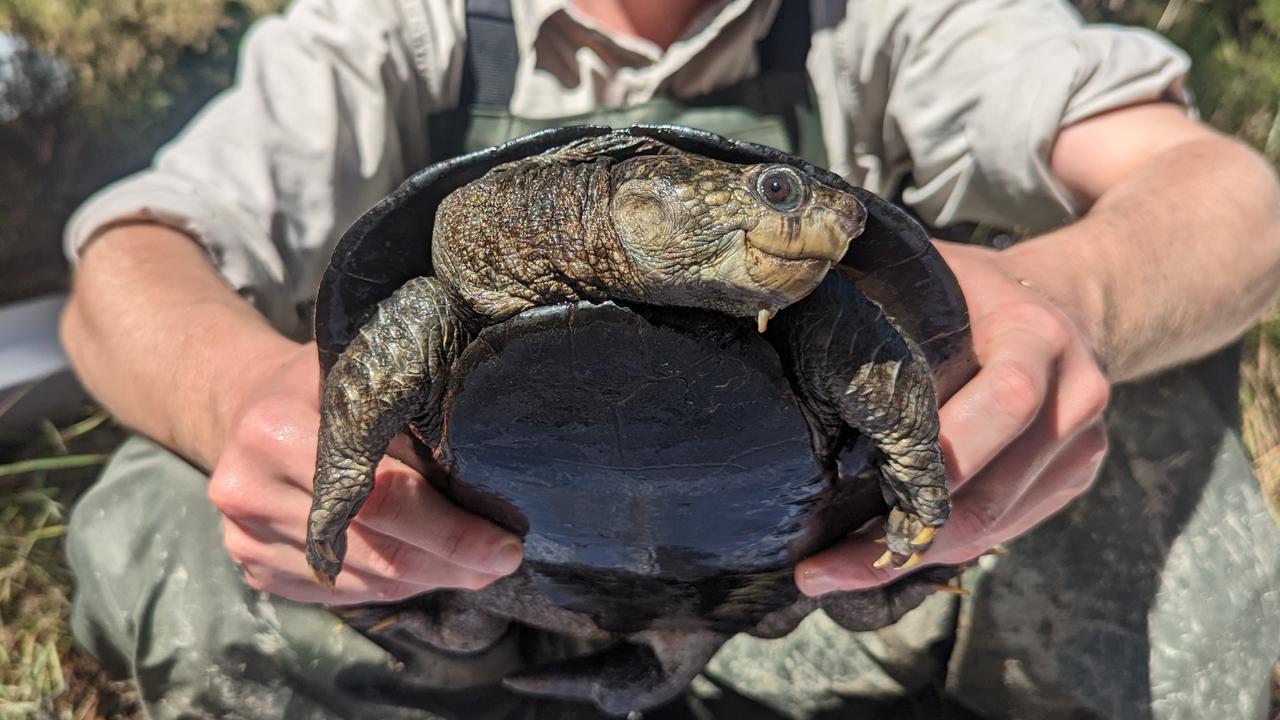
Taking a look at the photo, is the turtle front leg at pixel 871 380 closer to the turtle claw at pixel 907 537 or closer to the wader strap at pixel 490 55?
the turtle claw at pixel 907 537

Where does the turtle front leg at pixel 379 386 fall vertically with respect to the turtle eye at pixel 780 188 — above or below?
below

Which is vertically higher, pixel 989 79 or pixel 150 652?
pixel 989 79

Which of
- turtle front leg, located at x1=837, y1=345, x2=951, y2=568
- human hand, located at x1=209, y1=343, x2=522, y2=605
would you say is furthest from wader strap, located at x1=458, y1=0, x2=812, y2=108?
turtle front leg, located at x1=837, y1=345, x2=951, y2=568

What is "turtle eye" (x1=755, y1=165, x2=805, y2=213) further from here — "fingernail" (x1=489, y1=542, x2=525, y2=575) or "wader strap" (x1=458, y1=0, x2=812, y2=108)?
"wader strap" (x1=458, y1=0, x2=812, y2=108)

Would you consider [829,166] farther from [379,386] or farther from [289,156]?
[379,386]

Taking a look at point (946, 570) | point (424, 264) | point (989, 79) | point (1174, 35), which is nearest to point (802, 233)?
point (424, 264)

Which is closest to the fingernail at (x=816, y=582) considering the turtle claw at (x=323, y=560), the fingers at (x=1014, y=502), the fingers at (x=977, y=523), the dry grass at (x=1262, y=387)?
the fingers at (x=977, y=523)

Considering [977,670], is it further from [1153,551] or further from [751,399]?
[751,399]

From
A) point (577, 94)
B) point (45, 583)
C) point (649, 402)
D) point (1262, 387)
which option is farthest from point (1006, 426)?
point (45, 583)
